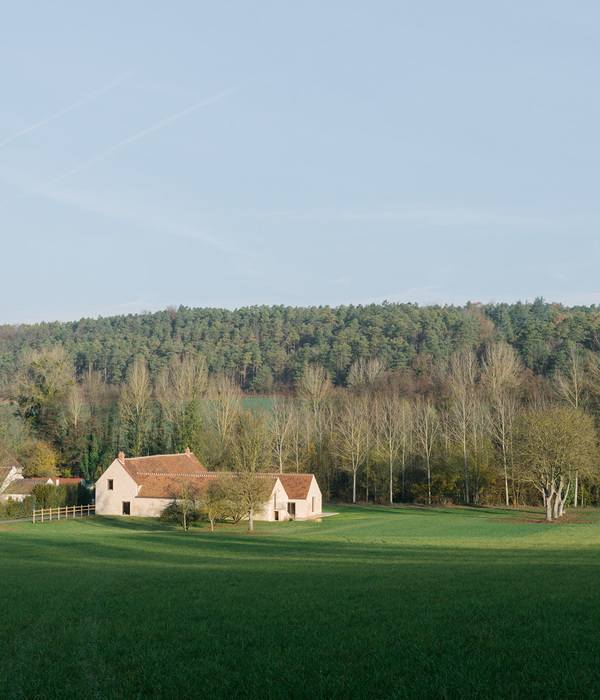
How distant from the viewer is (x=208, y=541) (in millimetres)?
33656

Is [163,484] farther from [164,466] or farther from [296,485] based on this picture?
[296,485]

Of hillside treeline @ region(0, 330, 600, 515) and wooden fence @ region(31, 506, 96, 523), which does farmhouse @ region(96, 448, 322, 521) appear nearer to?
wooden fence @ region(31, 506, 96, 523)

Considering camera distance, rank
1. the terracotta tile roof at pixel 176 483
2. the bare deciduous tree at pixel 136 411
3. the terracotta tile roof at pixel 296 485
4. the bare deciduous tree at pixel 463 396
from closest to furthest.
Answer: the terracotta tile roof at pixel 176 483 → the terracotta tile roof at pixel 296 485 → the bare deciduous tree at pixel 463 396 → the bare deciduous tree at pixel 136 411

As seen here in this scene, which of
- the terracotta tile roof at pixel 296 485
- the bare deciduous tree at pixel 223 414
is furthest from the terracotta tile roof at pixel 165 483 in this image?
the bare deciduous tree at pixel 223 414

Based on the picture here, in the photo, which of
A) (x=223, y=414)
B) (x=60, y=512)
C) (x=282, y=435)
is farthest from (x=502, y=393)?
(x=60, y=512)

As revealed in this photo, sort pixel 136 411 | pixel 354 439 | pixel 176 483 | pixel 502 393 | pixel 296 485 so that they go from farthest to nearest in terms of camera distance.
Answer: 1. pixel 136 411
2. pixel 502 393
3. pixel 354 439
4. pixel 296 485
5. pixel 176 483

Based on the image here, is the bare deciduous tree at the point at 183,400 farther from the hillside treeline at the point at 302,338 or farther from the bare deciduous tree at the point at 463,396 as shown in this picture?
the bare deciduous tree at the point at 463,396

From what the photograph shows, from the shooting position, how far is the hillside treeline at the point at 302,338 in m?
96.5

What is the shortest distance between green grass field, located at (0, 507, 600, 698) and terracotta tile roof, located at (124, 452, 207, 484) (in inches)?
1395

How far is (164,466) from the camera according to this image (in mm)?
58375

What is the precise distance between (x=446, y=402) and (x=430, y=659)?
74433 millimetres

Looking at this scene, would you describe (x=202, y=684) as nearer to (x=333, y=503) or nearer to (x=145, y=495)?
(x=145, y=495)

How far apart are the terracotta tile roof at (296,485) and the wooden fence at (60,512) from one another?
17679 mm

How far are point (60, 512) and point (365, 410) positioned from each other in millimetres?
37697
